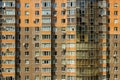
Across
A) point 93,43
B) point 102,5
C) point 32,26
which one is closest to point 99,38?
point 93,43

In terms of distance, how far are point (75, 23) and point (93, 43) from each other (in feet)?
17.4

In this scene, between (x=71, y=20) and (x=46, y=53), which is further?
(x=46, y=53)

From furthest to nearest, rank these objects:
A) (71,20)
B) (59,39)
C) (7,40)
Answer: (59,39) → (7,40) → (71,20)

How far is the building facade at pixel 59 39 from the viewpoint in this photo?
68.6m

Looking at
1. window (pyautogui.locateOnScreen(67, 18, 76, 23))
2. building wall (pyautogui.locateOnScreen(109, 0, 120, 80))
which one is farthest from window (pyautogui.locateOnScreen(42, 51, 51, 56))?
building wall (pyautogui.locateOnScreen(109, 0, 120, 80))

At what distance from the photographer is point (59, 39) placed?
229ft

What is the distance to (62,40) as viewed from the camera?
69.7 meters

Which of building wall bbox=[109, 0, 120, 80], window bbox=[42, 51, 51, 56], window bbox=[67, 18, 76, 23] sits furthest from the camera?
building wall bbox=[109, 0, 120, 80]

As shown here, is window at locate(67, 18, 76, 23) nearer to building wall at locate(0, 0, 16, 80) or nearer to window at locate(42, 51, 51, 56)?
window at locate(42, 51, 51, 56)

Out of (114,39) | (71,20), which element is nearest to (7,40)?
(71,20)

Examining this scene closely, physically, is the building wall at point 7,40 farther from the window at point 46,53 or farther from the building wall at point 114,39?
the building wall at point 114,39

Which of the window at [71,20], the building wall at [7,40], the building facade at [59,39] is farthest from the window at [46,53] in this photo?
the window at [71,20]

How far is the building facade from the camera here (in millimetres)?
68625

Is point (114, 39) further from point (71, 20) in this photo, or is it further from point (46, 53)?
point (46, 53)
